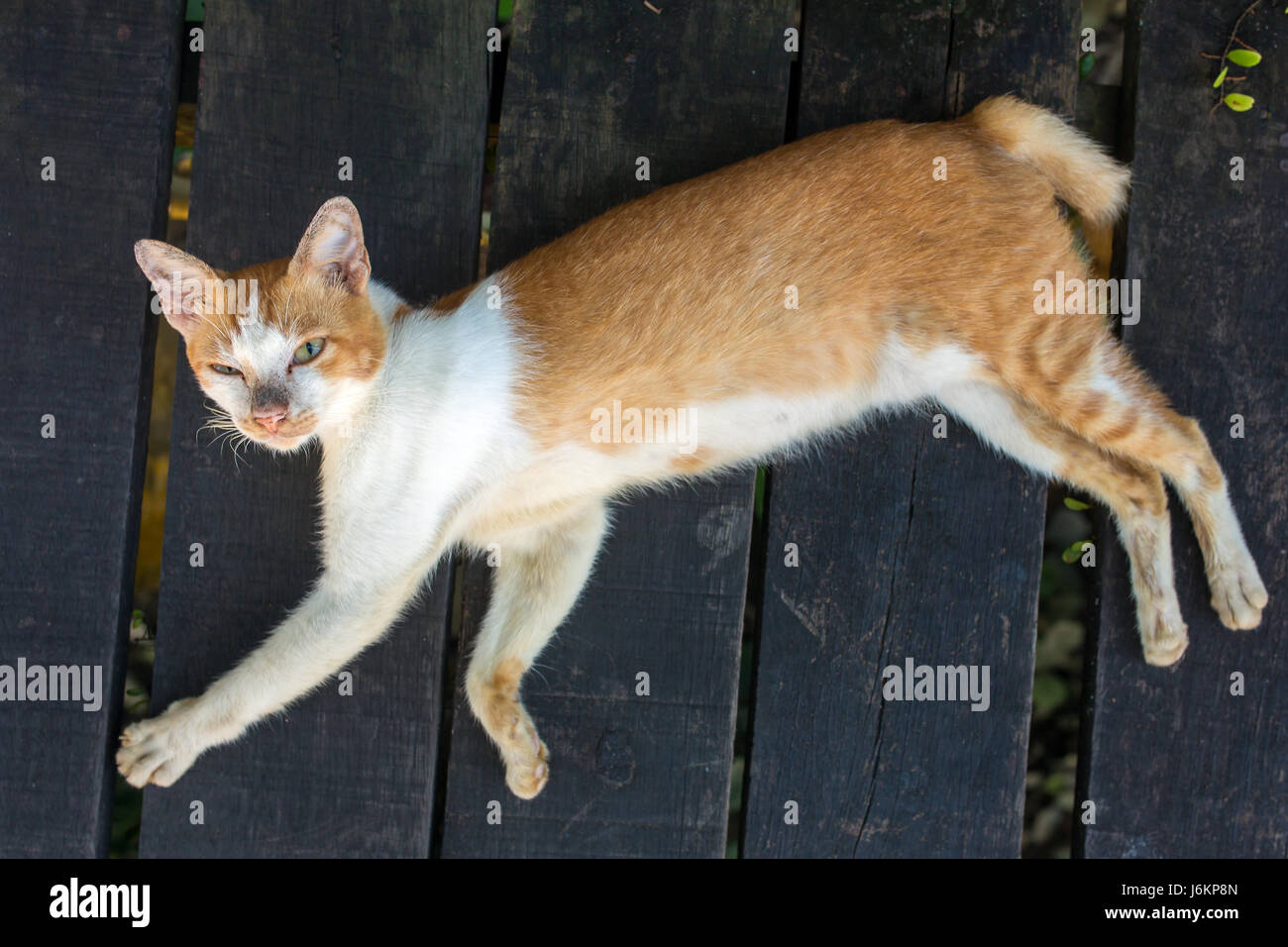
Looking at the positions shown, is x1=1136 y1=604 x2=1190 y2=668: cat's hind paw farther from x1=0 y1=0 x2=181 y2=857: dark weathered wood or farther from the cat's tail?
x1=0 y1=0 x2=181 y2=857: dark weathered wood

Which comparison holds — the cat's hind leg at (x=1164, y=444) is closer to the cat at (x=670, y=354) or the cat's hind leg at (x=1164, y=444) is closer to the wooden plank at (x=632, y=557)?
the cat at (x=670, y=354)

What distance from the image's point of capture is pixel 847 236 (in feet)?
7.79

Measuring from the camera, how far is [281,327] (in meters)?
2.23

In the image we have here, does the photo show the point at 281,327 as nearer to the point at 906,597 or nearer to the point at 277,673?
the point at 277,673

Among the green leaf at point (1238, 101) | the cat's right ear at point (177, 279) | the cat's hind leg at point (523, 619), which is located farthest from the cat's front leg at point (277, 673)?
the green leaf at point (1238, 101)

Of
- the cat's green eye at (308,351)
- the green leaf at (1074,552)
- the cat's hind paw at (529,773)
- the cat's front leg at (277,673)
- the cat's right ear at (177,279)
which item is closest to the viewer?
the cat's right ear at (177,279)

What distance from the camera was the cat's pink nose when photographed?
218cm

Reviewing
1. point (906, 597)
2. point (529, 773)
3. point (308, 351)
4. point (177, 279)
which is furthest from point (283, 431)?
point (906, 597)

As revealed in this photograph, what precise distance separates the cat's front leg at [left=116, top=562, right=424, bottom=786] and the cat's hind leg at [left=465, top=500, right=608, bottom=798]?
265 millimetres

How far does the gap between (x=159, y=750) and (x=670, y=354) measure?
5.17ft

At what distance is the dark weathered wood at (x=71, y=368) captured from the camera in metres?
2.55

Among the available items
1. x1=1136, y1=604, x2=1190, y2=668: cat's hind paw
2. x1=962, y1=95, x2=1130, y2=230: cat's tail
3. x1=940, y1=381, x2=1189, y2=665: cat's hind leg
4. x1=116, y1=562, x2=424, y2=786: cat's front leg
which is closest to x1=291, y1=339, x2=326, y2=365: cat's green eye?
x1=116, y1=562, x2=424, y2=786: cat's front leg

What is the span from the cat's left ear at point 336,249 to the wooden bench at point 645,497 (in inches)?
13.7

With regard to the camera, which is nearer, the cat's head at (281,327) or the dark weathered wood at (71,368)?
the cat's head at (281,327)
